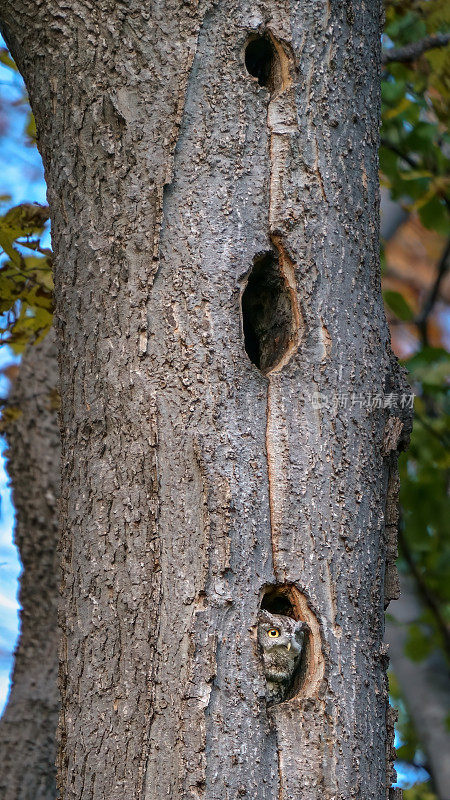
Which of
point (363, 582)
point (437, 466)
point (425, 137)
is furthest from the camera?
point (437, 466)

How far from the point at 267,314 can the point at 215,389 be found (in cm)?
24

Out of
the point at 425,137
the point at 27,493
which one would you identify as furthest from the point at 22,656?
the point at 425,137

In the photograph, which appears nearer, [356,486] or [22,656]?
[356,486]

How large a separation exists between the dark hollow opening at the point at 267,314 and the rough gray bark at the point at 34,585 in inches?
61.0

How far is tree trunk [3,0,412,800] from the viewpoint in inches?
49.7

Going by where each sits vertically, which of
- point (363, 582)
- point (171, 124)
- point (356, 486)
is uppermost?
point (171, 124)

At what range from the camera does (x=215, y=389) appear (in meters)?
1.36

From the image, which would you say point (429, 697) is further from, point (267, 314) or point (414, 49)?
point (267, 314)

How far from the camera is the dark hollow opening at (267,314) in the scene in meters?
1.48

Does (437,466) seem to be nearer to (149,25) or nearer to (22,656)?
(22,656)

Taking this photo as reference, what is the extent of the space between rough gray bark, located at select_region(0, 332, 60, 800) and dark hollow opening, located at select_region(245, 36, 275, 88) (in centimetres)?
161

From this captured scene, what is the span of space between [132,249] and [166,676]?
2.25ft

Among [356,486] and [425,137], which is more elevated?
[425,137]

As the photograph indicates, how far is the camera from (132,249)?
4.71 ft
